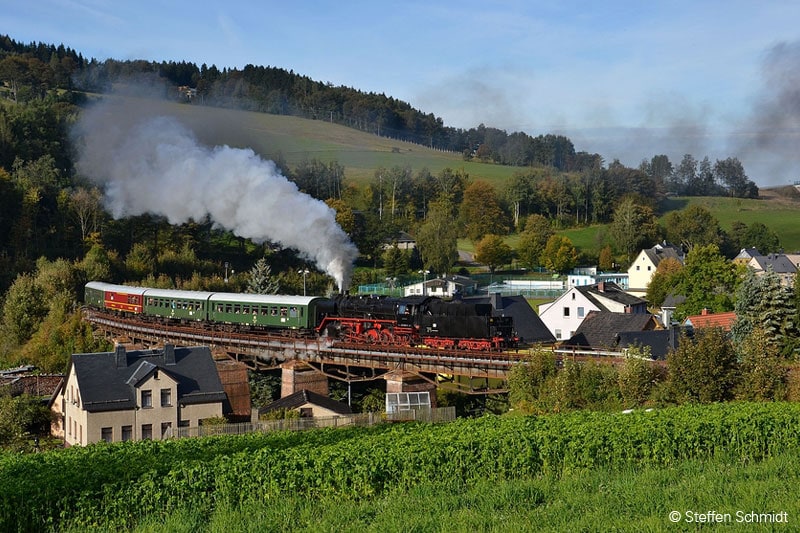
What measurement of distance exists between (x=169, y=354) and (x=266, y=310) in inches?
528

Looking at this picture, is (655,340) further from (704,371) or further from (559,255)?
(559,255)

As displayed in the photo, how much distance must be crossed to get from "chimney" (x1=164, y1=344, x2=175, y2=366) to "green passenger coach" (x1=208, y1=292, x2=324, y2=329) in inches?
452

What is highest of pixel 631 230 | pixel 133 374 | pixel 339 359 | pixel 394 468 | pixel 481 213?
pixel 481 213

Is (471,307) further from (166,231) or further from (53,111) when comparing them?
(53,111)

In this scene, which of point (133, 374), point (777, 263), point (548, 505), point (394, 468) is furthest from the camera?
point (777, 263)

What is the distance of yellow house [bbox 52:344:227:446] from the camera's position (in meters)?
37.7

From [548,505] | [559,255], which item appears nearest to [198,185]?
[548,505]

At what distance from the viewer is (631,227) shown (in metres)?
126

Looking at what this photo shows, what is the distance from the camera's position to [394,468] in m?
21.2

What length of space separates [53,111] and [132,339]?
213 feet

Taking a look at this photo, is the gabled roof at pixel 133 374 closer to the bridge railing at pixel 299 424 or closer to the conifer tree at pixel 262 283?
the bridge railing at pixel 299 424

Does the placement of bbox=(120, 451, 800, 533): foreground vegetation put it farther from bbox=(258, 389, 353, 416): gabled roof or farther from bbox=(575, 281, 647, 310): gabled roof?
bbox=(575, 281, 647, 310): gabled roof

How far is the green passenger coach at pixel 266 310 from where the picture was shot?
51.1 meters

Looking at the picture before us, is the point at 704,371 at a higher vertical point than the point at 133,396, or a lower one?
higher
